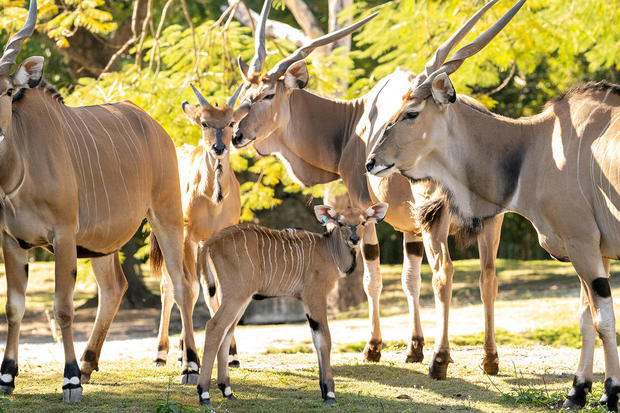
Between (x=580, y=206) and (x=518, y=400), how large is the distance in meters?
1.25

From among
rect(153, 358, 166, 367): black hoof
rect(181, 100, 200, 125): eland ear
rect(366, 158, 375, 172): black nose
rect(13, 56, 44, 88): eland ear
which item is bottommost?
rect(153, 358, 166, 367): black hoof

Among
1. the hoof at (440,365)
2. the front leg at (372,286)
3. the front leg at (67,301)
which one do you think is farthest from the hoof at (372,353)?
the front leg at (67,301)

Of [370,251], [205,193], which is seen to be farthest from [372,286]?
[205,193]

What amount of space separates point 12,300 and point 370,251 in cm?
317

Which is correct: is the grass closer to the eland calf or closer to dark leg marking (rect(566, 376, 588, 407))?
dark leg marking (rect(566, 376, 588, 407))

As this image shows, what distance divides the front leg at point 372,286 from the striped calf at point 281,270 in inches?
67.3

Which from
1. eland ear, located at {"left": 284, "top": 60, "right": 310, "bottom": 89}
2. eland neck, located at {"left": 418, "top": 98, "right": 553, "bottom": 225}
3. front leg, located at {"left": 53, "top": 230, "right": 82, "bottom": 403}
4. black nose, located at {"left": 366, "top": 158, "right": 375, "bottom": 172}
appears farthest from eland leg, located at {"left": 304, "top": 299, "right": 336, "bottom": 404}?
eland ear, located at {"left": 284, "top": 60, "right": 310, "bottom": 89}

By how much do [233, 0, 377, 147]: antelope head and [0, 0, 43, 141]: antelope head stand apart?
2186 mm

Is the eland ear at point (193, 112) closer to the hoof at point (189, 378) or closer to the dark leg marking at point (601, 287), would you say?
the hoof at point (189, 378)

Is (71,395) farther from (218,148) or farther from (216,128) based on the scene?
(216,128)

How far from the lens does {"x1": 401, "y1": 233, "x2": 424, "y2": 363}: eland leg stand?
775cm

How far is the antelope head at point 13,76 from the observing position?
5.22 m

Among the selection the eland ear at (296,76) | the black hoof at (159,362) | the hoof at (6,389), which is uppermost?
the eland ear at (296,76)

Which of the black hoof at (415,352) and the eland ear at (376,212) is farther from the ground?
the eland ear at (376,212)
